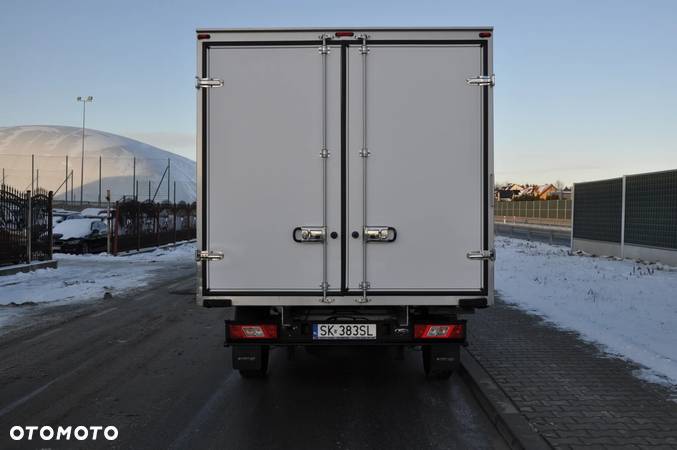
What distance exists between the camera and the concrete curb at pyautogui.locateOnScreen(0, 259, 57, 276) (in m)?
15.6

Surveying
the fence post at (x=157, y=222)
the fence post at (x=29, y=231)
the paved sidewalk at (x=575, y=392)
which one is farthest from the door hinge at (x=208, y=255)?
the fence post at (x=157, y=222)

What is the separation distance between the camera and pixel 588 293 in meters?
11.4

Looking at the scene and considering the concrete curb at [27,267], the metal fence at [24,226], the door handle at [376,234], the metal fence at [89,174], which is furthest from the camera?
the metal fence at [89,174]

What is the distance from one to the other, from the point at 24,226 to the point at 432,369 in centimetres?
1502

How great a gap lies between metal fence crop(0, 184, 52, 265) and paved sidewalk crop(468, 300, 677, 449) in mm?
13458

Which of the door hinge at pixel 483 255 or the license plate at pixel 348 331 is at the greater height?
the door hinge at pixel 483 255

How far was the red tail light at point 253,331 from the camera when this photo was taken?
17.7 feet

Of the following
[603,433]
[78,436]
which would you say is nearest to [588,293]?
[603,433]

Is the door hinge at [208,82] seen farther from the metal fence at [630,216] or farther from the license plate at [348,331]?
the metal fence at [630,216]

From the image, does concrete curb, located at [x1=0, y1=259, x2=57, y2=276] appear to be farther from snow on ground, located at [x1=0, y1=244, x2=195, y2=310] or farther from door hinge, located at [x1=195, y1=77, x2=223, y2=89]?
door hinge, located at [x1=195, y1=77, x2=223, y2=89]

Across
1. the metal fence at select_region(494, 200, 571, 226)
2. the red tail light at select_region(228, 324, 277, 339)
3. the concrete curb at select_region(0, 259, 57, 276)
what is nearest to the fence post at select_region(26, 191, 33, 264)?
the concrete curb at select_region(0, 259, 57, 276)

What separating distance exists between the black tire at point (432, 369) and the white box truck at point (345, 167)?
0.92 metres
